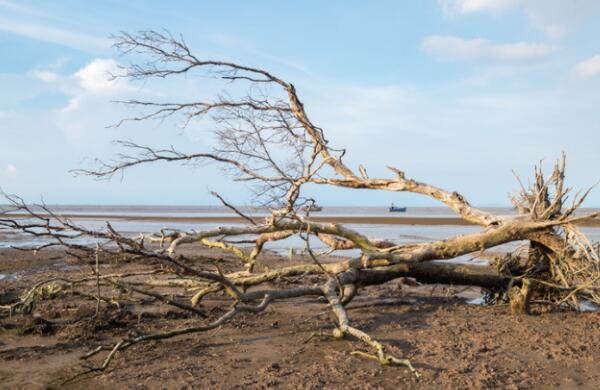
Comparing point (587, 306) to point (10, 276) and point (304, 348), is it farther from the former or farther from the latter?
point (10, 276)

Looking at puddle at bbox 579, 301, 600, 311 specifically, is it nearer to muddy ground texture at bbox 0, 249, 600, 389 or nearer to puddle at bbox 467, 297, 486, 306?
muddy ground texture at bbox 0, 249, 600, 389

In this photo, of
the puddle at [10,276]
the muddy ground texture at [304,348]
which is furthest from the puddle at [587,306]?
the puddle at [10,276]

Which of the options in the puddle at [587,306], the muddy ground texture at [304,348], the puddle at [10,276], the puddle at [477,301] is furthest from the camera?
the puddle at [10,276]

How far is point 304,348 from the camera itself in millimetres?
4621

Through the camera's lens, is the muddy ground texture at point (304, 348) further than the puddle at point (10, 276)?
No

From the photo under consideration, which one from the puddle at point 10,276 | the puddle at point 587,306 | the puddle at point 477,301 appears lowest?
the puddle at point 10,276

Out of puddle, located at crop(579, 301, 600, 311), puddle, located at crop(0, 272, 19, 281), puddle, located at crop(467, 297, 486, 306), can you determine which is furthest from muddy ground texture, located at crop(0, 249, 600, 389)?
puddle, located at crop(0, 272, 19, 281)

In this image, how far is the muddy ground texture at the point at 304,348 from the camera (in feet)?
12.7

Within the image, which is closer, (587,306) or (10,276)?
(587,306)

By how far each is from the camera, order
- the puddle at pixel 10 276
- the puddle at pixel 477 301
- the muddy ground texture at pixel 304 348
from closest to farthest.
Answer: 1. the muddy ground texture at pixel 304 348
2. the puddle at pixel 477 301
3. the puddle at pixel 10 276

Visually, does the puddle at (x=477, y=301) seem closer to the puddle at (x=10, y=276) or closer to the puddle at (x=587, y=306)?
the puddle at (x=587, y=306)

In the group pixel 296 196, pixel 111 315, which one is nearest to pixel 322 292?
pixel 296 196

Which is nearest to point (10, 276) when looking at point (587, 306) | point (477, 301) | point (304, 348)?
point (304, 348)

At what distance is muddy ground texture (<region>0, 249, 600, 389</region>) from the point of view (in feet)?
12.7
